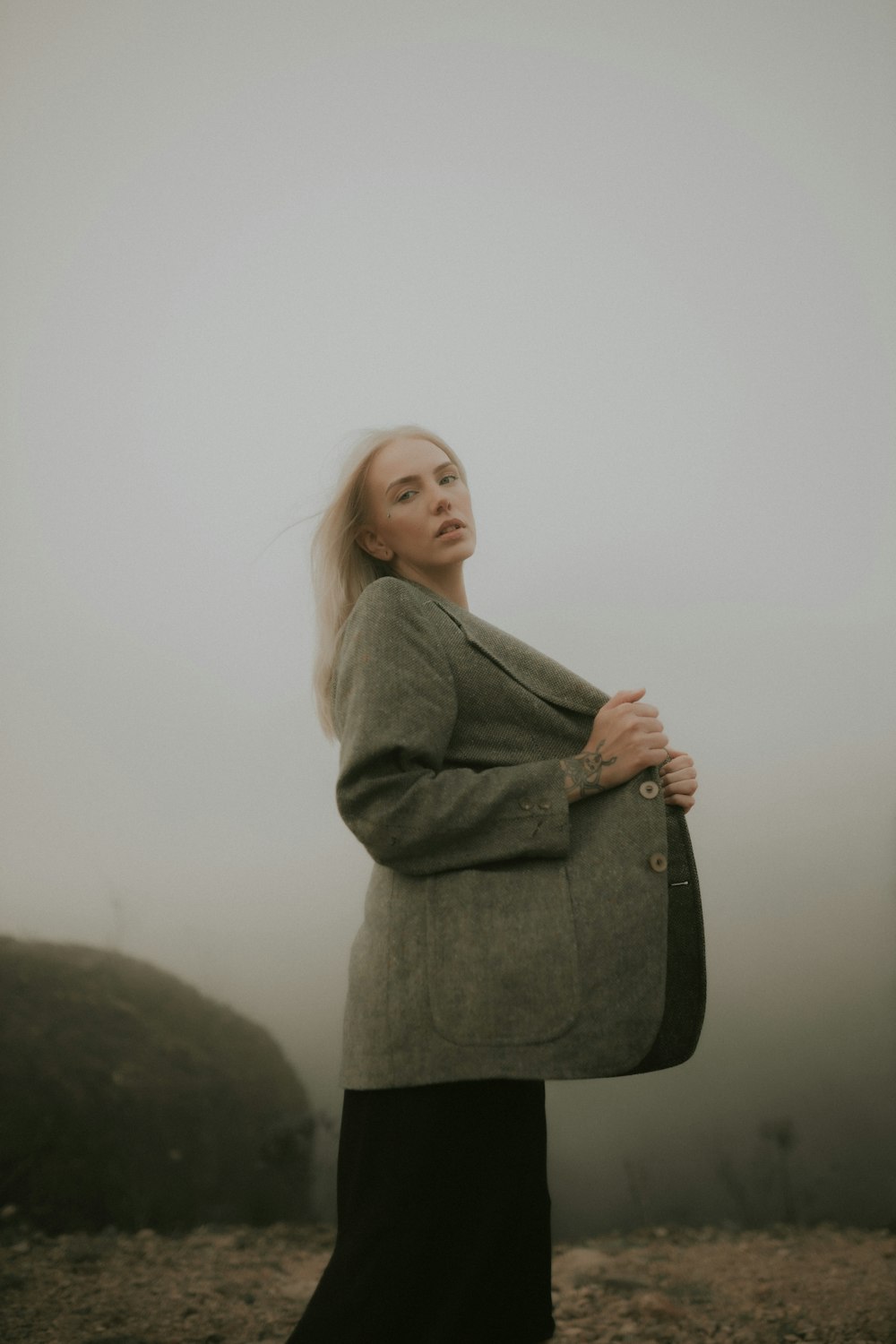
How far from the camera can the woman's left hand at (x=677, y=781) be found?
152cm

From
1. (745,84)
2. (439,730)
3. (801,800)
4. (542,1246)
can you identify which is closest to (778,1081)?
(801,800)

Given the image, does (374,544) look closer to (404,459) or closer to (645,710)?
(404,459)

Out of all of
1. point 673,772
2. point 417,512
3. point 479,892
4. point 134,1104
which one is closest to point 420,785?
point 479,892

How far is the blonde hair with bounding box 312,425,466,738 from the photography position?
173cm

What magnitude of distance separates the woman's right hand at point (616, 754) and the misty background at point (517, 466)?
46.5 inches

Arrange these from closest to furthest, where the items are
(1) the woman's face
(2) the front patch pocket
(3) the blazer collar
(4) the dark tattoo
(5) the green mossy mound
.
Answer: (2) the front patch pocket
(4) the dark tattoo
(3) the blazer collar
(1) the woman's face
(5) the green mossy mound

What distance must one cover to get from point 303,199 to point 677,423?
1.21m

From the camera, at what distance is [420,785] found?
1.32m

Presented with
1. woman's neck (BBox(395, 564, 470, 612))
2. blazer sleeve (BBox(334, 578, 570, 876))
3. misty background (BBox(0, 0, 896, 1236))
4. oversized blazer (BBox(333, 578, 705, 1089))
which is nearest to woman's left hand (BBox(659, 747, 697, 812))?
oversized blazer (BBox(333, 578, 705, 1089))

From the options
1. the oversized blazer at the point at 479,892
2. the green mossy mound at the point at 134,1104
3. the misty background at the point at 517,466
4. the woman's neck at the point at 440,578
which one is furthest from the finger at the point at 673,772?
the green mossy mound at the point at 134,1104

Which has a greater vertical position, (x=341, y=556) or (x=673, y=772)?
(x=341, y=556)

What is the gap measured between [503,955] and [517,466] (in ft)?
5.55

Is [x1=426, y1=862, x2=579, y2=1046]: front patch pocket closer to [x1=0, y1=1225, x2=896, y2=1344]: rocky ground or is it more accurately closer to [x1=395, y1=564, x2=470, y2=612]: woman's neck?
[x1=395, y1=564, x2=470, y2=612]: woman's neck

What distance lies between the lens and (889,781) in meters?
2.59
